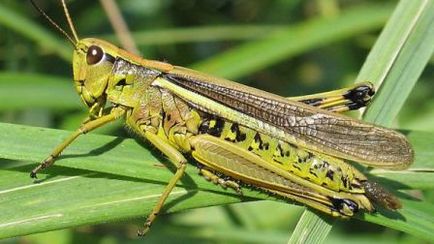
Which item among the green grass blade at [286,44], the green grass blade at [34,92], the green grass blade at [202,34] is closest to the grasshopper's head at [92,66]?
the green grass blade at [34,92]

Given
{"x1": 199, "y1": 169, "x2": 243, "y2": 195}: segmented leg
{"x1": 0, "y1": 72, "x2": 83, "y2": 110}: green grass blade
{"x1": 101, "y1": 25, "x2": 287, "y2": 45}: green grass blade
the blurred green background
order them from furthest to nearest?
1. {"x1": 101, "y1": 25, "x2": 287, "y2": 45}: green grass blade
2. the blurred green background
3. {"x1": 0, "y1": 72, "x2": 83, "y2": 110}: green grass blade
4. {"x1": 199, "y1": 169, "x2": 243, "y2": 195}: segmented leg

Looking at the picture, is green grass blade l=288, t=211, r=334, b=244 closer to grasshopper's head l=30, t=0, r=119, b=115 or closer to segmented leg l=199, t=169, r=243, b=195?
segmented leg l=199, t=169, r=243, b=195

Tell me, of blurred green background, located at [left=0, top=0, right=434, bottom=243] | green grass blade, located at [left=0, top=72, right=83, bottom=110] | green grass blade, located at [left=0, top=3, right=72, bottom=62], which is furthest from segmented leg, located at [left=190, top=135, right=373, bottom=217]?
green grass blade, located at [left=0, top=3, right=72, bottom=62]

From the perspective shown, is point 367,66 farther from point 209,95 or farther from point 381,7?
point 381,7

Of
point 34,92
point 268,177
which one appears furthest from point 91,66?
point 34,92

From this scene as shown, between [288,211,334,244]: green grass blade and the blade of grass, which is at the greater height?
the blade of grass

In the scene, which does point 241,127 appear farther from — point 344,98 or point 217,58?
point 217,58

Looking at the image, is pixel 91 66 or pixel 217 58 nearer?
pixel 91 66
